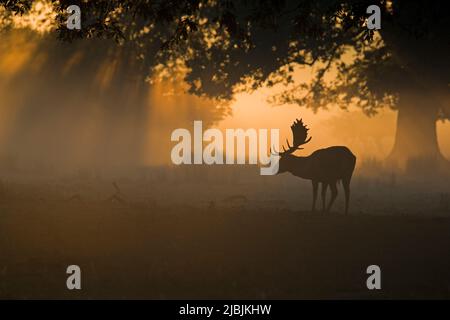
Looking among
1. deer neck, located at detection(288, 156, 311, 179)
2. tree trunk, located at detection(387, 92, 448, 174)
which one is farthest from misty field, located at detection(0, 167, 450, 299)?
tree trunk, located at detection(387, 92, 448, 174)

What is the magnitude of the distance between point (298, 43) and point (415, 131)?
16546 millimetres

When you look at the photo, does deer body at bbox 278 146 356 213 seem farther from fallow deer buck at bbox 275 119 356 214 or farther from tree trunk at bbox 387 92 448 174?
tree trunk at bbox 387 92 448 174

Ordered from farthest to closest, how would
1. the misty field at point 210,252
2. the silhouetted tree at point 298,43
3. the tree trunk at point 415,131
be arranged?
1. the tree trunk at point 415,131
2. the silhouetted tree at point 298,43
3. the misty field at point 210,252

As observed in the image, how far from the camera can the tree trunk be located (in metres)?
42.8

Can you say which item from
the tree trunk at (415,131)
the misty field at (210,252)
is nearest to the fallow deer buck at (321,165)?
the misty field at (210,252)

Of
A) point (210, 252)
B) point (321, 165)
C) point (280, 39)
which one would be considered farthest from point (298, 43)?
point (210, 252)

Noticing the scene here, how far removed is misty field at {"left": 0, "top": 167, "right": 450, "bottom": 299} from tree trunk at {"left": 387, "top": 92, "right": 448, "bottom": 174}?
25948 millimetres

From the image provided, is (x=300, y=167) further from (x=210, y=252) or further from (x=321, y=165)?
(x=210, y=252)

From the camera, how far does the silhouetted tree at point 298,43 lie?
49.1 ft

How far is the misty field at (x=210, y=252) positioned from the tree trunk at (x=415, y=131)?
1022 inches

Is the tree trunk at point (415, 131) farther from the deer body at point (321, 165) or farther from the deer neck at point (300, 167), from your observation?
the deer neck at point (300, 167)

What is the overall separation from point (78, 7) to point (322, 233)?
6.65m

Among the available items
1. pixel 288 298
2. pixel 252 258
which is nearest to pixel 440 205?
pixel 252 258
